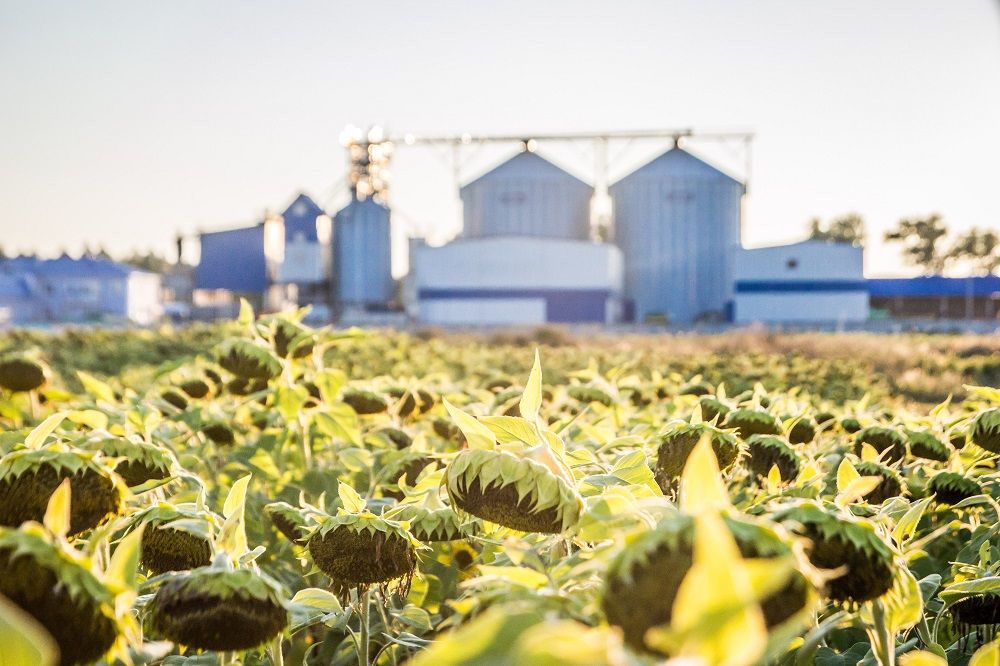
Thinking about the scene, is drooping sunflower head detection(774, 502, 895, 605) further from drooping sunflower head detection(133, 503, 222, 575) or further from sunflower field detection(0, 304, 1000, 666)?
drooping sunflower head detection(133, 503, 222, 575)

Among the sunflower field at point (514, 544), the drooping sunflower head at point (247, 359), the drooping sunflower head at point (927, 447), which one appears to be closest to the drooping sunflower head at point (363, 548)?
the sunflower field at point (514, 544)

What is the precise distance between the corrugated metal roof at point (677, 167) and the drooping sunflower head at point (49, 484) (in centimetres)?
3395

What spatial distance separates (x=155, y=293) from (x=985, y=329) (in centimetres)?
4090

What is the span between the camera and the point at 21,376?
206 centimetres

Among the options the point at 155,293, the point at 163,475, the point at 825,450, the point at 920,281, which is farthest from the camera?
the point at 155,293

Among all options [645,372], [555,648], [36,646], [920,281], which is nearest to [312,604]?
[36,646]

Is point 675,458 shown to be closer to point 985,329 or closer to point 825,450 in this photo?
point 825,450

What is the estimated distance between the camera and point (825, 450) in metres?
1.61

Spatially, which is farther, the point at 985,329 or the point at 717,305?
the point at 717,305

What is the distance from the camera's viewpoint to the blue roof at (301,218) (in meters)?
35.3

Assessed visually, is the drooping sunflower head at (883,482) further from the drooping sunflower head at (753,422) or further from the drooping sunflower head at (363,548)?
the drooping sunflower head at (363,548)

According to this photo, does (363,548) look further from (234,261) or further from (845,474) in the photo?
(234,261)

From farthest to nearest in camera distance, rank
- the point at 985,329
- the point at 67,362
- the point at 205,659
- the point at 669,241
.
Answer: the point at 669,241
the point at 985,329
the point at 67,362
the point at 205,659

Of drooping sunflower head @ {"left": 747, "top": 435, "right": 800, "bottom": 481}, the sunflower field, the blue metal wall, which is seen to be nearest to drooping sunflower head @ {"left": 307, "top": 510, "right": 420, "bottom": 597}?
the sunflower field
